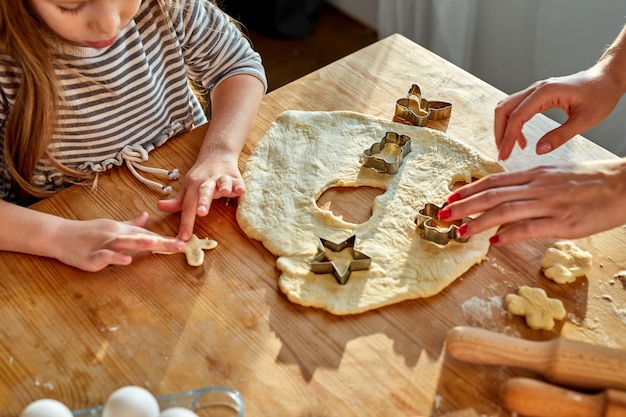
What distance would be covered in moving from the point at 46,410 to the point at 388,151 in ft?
2.39

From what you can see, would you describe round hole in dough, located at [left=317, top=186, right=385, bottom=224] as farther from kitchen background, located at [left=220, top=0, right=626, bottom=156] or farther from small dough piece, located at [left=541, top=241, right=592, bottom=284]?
kitchen background, located at [left=220, top=0, right=626, bottom=156]

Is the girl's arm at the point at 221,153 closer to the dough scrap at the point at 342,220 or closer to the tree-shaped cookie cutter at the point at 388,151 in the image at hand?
the dough scrap at the point at 342,220

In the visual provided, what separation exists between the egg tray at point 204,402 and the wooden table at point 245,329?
0.02 meters

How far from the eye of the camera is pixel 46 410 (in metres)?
0.80

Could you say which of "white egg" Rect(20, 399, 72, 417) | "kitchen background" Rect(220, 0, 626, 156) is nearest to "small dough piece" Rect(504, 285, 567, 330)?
"white egg" Rect(20, 399, 72, 417)

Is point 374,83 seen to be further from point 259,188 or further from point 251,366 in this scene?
point 251,366

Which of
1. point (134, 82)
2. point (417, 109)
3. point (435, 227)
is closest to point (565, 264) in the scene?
point (435, 227)

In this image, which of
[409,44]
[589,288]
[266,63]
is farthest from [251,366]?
[266,63]

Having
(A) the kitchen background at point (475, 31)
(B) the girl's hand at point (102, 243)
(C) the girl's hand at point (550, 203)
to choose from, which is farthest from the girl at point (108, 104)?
(A) the kitchen background at point (475, 31)

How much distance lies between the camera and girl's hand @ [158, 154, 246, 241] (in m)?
1.12

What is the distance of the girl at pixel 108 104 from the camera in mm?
1059

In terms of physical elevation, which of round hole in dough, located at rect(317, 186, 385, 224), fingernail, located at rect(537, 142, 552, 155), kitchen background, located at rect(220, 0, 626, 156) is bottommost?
kitchen background, located at rect(220, 0, 626, 156)

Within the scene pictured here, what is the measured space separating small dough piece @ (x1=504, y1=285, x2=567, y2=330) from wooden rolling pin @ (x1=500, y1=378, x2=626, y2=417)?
125 mm

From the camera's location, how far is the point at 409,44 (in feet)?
4.93
